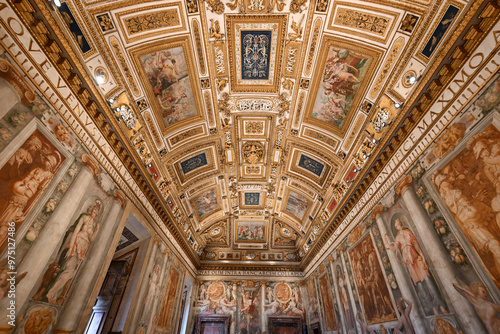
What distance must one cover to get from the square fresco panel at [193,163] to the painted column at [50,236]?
5.37m

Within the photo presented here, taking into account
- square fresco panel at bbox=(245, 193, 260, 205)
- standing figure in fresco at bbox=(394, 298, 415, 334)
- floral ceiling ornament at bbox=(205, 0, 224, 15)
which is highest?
floral ceiling ornament at bbox=(205, 0, 224, 15)

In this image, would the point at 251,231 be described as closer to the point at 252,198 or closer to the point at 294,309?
the point at 252,198

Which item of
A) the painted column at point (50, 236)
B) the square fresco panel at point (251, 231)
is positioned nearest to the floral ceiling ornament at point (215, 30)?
the painted column at point (50, 236)

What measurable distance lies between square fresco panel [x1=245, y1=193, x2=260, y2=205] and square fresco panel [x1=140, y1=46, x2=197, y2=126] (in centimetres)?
756

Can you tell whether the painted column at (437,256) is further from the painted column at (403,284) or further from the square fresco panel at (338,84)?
the square fresco panel at (338,84)

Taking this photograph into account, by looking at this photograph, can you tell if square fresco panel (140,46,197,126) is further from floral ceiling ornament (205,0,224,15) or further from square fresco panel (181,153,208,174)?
square fresco panel (181,153,208,174)

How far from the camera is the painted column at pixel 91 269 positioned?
4.96 m

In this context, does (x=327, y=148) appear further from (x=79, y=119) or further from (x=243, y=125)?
(x=79, y=119)

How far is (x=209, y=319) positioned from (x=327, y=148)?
45.0 ft

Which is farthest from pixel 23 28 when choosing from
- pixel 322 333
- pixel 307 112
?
pixel 322 333

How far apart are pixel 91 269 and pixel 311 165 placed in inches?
378

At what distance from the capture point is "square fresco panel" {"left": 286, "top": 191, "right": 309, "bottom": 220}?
1386 cm

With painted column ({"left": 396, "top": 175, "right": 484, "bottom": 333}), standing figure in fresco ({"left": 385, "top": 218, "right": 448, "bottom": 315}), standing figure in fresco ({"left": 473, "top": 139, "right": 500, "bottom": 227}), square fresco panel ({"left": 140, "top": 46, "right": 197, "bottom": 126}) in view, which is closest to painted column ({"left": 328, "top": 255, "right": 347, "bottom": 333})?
standing figure in fresco ({"left": 385, "top": 218, "right": 448, "bottom": 315})

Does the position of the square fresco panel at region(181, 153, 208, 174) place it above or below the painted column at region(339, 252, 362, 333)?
above
